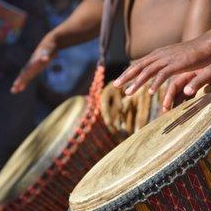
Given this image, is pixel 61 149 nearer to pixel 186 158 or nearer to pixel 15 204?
pixel 15 204

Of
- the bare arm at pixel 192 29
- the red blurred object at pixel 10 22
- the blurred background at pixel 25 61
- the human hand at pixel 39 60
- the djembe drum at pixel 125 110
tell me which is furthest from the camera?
the blurred background at pixel 25 61

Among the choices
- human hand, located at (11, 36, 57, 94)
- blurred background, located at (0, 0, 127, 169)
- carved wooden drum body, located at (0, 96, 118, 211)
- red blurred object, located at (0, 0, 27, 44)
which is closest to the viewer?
carved wooden drum body, located at (0, 96, 118, 211)

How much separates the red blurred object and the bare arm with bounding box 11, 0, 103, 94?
1159mm

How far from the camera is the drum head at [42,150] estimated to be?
228cm

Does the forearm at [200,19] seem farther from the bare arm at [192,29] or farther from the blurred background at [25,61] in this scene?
the blurred background at [25,61]

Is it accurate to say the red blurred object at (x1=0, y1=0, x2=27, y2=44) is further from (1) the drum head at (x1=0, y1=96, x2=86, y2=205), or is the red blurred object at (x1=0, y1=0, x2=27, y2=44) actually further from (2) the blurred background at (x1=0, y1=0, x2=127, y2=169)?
(1) the drum head at (x1=0, y1=96, x2=86, y2=205)

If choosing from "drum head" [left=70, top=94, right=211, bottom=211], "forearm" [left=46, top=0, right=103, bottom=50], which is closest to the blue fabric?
"forearm" [left=46, top=0, right=103, bottom=50]

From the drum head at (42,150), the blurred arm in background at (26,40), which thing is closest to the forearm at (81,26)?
the drum head at (42,150)

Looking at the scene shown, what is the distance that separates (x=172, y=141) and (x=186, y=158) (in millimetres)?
57

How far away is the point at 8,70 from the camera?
13.1ft

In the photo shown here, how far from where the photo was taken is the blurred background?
3.95 metres

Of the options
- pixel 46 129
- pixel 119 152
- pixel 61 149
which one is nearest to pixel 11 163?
pixel 46 129

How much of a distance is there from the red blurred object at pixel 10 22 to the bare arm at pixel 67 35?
1159 millimetres

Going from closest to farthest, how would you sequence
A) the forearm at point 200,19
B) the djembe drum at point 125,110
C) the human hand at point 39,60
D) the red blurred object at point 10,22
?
the forearm at point 200,19
the djembe drum at point 125,110
the human hand at point 39,60
the red blurred object at point 10,22
